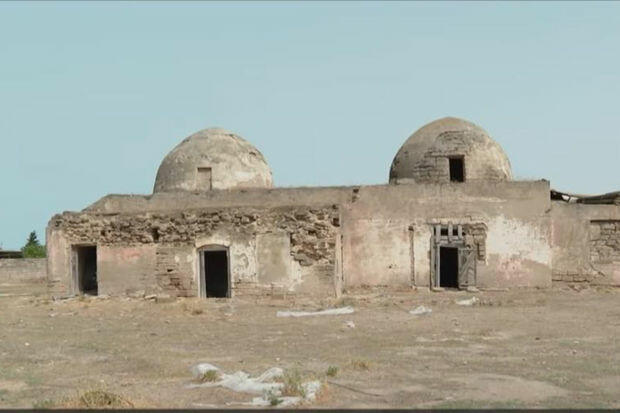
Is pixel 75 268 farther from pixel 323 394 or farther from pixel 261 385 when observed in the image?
pixel 323 394

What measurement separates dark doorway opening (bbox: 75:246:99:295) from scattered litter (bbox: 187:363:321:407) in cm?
1287

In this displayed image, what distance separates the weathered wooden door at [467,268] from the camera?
1877cm

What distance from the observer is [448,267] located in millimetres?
21406

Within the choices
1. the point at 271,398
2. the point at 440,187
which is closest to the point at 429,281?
the point at 440,187

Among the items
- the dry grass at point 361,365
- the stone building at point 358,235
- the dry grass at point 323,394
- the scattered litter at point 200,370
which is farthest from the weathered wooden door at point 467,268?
the dry grass at point 323,394

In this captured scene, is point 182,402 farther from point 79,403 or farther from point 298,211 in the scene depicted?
point 298,211

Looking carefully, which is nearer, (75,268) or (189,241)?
(189,241)

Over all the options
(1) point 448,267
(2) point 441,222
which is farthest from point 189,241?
(1) point 448,267

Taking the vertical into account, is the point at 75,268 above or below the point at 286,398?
above

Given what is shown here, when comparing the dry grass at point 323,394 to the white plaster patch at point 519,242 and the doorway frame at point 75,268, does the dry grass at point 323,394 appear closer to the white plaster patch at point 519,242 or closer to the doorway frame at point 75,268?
the white plaster patch at point 519,242

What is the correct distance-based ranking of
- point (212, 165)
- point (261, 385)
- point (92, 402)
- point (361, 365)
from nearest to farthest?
point (92, 402) < point (261, 385) < point (361, 365) < point (212, 165)

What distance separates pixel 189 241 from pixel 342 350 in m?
9.22

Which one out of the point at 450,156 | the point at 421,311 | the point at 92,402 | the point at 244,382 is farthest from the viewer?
the point at 450,156

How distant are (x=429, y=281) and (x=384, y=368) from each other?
1124cm
